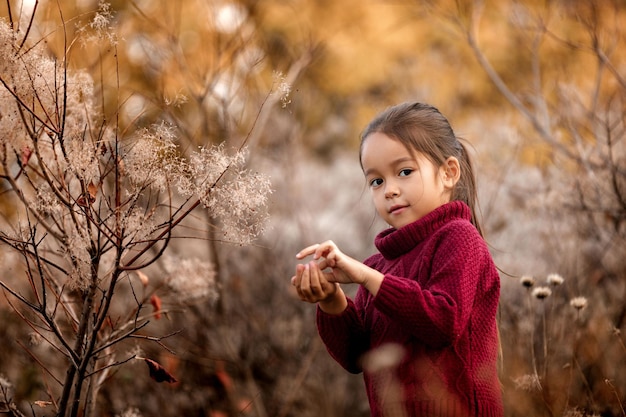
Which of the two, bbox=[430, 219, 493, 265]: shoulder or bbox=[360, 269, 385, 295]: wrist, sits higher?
bbox=[430, 219, 493, 265]: shoulder

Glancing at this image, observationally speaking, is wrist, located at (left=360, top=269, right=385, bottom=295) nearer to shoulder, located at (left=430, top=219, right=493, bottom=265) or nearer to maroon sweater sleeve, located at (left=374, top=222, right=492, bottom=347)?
maroon sweater sleeve, located at (left=374, top=222, right=492, bottom=347)

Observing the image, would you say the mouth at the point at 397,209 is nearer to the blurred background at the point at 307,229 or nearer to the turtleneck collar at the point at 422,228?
the turtleneck collar at the point at 422,228

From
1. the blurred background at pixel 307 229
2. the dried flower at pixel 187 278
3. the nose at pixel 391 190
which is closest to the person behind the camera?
the nose at pixel 391 190

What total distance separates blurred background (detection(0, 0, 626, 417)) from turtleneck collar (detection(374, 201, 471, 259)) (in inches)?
18.8

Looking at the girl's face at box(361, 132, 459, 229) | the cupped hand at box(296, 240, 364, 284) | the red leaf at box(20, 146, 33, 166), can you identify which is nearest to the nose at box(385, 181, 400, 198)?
the girl's face at box(361, 132, 459, 229)

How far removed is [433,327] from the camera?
1.60 metres

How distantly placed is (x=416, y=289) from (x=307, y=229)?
3456 mm

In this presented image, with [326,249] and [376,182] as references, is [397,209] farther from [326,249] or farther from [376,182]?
[326,249]

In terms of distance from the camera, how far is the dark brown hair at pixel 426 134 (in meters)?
1.88

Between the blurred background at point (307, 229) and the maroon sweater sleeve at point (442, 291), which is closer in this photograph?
the maroon sweater sleeve at point (442, 291)

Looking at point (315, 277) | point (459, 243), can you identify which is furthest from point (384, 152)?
point (315, 277)

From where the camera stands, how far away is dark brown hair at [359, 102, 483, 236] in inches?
73.9

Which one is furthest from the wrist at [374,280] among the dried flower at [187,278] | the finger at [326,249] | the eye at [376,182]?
the dried flower at [187,278]

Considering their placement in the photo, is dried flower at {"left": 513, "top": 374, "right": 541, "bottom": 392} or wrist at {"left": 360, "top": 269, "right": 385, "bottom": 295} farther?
dried flower at {"left": 513, "top": 374, "right": 541, "bottom": 392}
